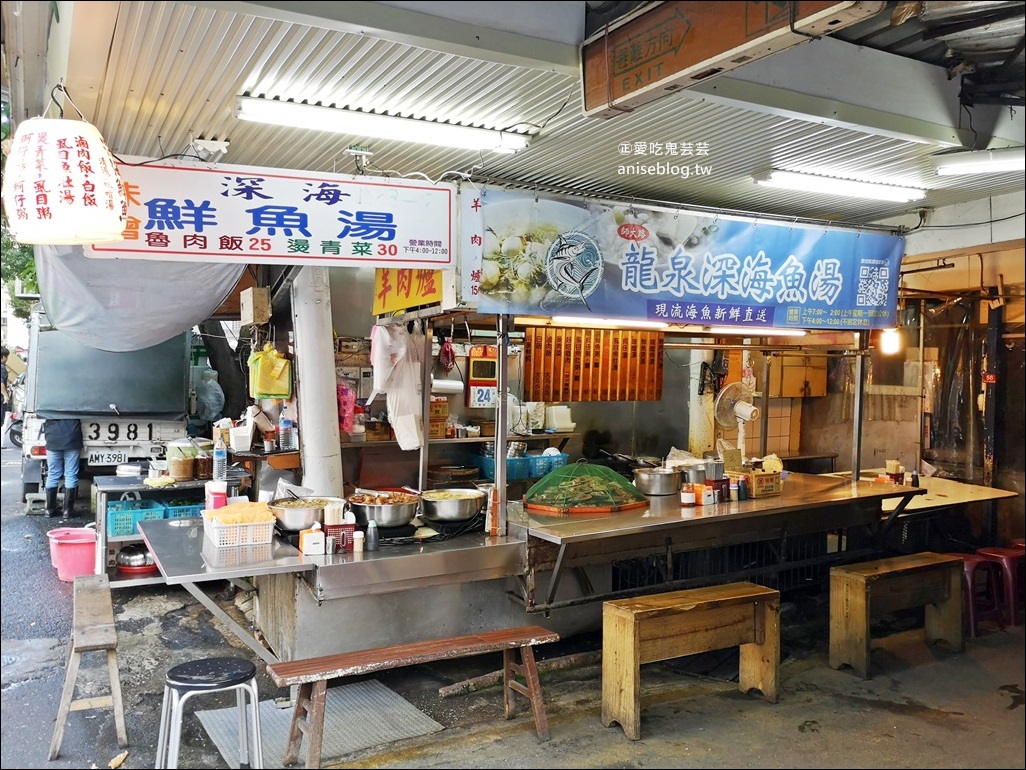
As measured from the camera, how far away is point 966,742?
17.1 ft

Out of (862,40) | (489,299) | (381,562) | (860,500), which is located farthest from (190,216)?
(860,500)

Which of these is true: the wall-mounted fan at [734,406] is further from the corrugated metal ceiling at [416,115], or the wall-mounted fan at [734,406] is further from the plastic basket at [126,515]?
the plastic basket at [126,515]

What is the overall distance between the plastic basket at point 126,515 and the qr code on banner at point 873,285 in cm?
752

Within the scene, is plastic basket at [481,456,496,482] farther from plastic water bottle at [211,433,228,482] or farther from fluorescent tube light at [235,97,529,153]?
fluorescent tube light at [235,97,529,153]

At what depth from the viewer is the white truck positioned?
38.5ft

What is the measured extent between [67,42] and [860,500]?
7.34 meters

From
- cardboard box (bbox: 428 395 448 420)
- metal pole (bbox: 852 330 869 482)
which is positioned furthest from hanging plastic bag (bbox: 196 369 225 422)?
metal pole (bbox: 852 330 869 482)

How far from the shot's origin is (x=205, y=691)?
4.35 m

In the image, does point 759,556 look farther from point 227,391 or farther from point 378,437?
point 227,391

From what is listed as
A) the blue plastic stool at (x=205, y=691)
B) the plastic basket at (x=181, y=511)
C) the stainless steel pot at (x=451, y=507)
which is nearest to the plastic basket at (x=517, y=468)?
the stainless steel pot at (x=451, y=507)

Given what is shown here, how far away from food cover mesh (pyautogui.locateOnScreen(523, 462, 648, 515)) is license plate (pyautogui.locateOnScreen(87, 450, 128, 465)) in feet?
26.1

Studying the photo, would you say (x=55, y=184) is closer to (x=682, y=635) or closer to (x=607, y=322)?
(x=607, y=322)

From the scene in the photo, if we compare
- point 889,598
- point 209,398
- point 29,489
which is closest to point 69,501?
point 29,489

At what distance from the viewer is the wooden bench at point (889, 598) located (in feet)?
21.3
